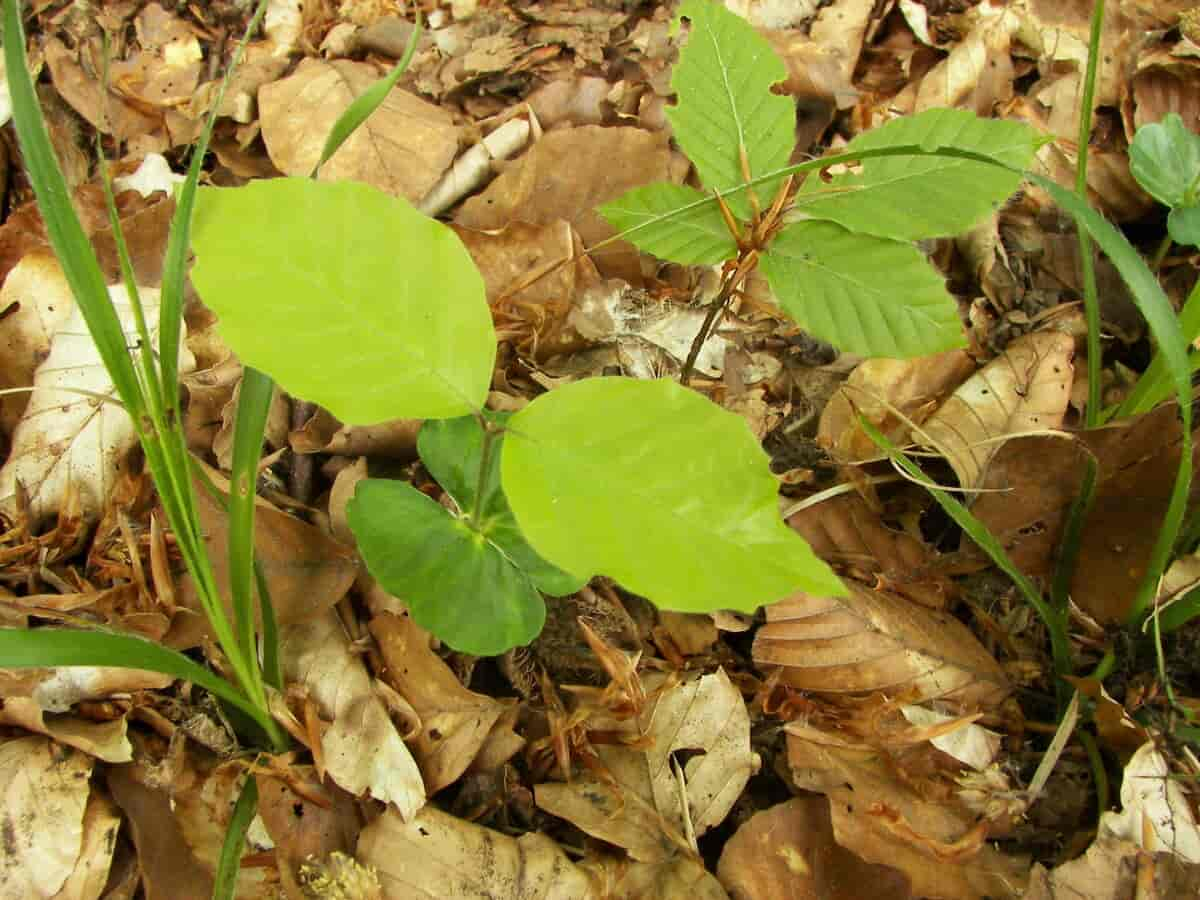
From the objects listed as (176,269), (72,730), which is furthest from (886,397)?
(72,730)

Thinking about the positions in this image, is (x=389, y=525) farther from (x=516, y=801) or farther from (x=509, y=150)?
(x=509, y=150)

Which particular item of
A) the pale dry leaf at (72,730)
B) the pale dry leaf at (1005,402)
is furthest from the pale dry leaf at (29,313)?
the pale dry leaf at (1005,402)

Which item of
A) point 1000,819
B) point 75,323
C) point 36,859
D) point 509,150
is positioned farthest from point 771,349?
point 36,859

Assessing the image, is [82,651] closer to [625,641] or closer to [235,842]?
[235,842]

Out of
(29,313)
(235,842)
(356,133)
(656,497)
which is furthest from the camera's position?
(356,133)

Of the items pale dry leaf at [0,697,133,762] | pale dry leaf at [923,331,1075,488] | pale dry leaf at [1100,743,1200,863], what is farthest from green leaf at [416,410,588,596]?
pale dry leaf at [1100,743,1200,863]
